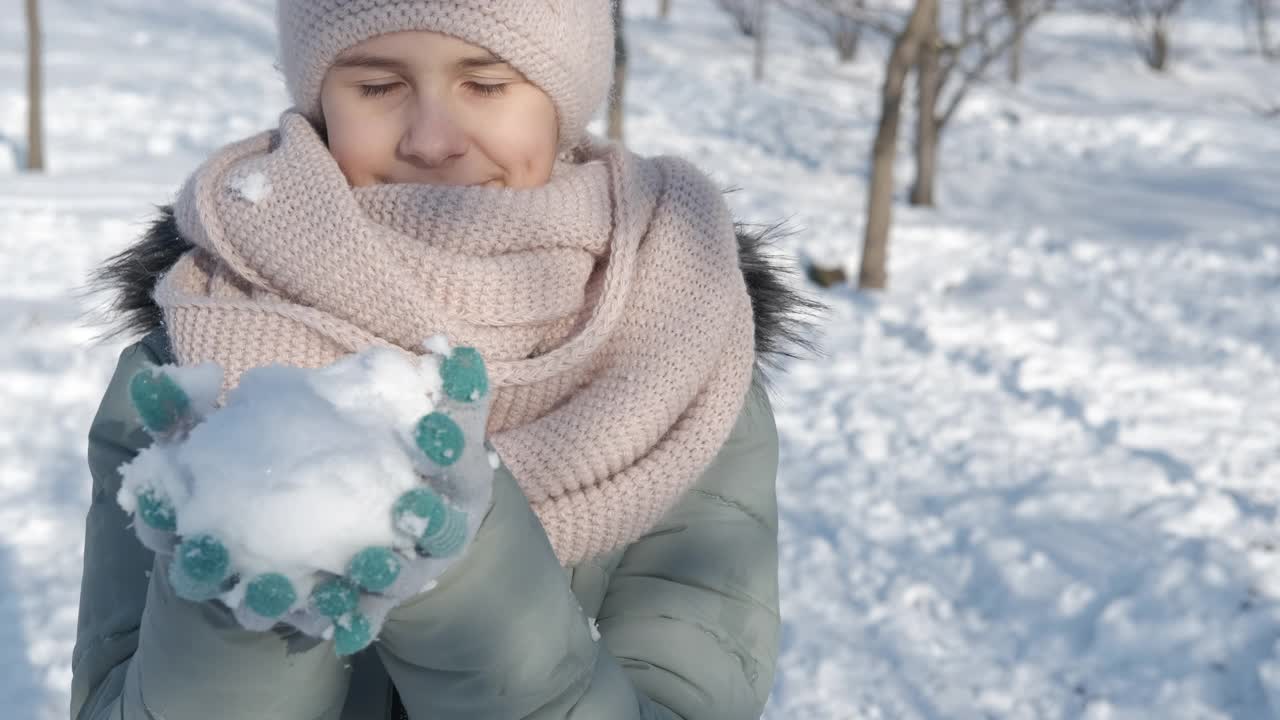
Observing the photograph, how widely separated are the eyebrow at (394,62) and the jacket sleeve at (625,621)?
55 cm

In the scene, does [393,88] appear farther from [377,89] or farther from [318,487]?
[318,487]

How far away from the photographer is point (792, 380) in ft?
18.6

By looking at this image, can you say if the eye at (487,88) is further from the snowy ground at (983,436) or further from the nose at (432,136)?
the snowy ground at (983,436)

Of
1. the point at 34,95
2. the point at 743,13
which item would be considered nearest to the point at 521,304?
the point at 34,95

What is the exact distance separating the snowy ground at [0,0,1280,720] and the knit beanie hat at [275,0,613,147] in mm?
535

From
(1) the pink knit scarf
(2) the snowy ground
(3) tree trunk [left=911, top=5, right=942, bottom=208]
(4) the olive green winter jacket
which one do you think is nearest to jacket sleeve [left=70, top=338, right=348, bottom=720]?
(4) the olive green winter jacket

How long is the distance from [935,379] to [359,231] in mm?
4821

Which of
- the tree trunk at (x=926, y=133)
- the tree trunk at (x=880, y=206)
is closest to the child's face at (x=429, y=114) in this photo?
the tree trunk at (x=880, y=206)

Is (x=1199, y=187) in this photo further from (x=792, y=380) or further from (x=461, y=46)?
(x=461, y=46)

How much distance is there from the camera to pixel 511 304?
1279mm

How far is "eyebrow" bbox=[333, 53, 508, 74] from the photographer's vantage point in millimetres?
1286

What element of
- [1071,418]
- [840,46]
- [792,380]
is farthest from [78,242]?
[840,46]

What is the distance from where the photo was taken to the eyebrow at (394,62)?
1286 mm

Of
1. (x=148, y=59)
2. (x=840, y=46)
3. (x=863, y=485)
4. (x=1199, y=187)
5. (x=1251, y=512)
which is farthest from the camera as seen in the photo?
(x=840, y=46)
